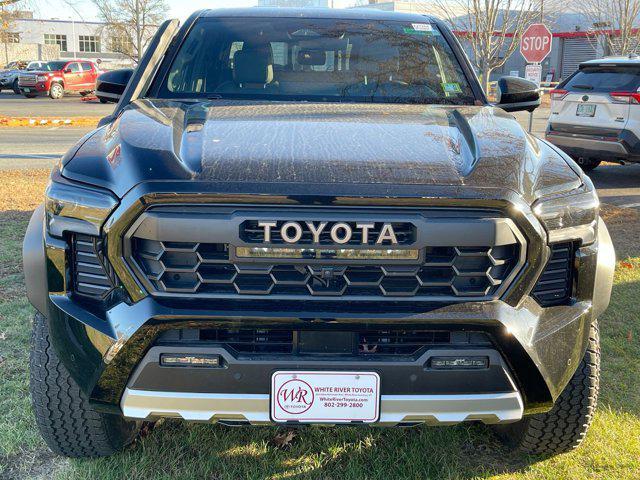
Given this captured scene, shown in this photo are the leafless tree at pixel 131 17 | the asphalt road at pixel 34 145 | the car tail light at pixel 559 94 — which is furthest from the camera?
the leafless tree at pixel 131 17

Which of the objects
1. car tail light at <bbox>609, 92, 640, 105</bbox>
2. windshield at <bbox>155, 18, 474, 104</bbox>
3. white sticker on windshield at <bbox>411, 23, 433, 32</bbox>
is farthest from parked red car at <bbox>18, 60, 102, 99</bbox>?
white sticker on windshield at <bbox>411, 23, 433, 32</bbox>

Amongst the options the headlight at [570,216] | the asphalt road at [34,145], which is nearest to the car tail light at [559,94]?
the asphalt road at [34,145]

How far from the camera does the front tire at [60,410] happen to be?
252cm

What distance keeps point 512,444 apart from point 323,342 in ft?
3.91

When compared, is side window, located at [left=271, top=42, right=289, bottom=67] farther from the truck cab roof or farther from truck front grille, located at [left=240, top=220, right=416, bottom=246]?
truck front grille, located at [left=240, top=220, right=416, bottom=246]

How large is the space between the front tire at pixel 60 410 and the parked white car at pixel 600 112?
8182 mm

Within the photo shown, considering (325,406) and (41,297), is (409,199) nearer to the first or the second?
(325,406)

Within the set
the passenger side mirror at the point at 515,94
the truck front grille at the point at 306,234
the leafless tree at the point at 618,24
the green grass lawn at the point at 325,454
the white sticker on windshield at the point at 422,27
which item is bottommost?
the green grass lawn at the point at 325,454

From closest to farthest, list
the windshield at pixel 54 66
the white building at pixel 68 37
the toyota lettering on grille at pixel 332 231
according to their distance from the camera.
A: the toyota lettering on grille at pixel 332 231 → the windshield at pixel 54 66 → the white building at pixel 68 37

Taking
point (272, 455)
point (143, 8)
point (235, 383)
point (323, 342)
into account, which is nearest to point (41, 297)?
point (235, 383)

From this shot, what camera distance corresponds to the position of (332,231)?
213cm

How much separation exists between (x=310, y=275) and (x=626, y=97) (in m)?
8.31

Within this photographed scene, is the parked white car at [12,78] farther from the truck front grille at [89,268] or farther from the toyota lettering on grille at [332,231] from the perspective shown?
the toyota lettering on grille at [332,231]

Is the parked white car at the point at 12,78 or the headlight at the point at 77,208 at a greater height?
the headlight at the point at 77,208
